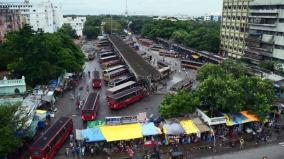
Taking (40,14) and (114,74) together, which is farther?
(40,14)

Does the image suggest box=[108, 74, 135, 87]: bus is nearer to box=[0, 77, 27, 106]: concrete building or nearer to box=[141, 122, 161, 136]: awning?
box=[0, 77, 27, 106]: concrete building

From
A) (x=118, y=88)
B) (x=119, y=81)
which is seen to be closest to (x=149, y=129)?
(x=118, y=88)

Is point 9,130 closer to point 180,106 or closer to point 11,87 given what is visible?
point 180,106

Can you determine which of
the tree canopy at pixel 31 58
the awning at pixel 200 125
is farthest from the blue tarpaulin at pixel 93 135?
the tree canopy at pixel 31 58

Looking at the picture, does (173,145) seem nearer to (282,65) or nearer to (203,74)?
(203,74)

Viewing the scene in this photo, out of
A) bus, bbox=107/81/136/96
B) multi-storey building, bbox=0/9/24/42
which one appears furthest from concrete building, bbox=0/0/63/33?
bus, bbox=107/81/136/96
